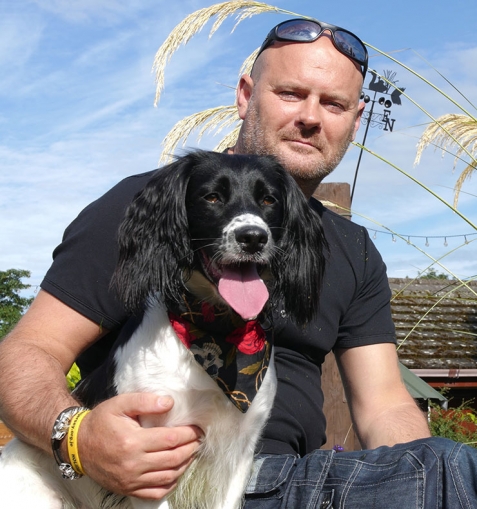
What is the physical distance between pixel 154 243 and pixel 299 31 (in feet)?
4.86

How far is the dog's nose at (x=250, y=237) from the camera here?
7.48ft

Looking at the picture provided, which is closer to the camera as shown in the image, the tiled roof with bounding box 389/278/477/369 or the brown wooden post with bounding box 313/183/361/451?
the brown wooden post with bounding box 313/183/361/451

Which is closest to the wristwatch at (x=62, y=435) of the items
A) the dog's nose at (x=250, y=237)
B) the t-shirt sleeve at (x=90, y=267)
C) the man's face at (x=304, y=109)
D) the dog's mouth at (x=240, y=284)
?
the t-shirt sleeve at (x=90, y=267)

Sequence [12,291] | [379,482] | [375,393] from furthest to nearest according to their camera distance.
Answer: [12,291], [375,393], [379,482]

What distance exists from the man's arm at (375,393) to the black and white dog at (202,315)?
0.57 metres

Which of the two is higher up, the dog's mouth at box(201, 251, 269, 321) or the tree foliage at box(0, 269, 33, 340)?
the dog's mouth at box(201, 251, 269, 321)

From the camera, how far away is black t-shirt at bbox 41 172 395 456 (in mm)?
2561

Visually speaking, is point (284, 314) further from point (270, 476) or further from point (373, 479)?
point (373, 479)

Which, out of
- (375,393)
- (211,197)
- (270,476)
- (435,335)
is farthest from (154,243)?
(435,335)

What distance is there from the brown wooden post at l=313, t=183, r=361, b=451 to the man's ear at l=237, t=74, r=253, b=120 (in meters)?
0.80

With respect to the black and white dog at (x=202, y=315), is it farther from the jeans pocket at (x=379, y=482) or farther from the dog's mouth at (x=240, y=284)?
the jeans pocket at (x=379, y=482)

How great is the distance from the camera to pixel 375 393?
3031 millimetres

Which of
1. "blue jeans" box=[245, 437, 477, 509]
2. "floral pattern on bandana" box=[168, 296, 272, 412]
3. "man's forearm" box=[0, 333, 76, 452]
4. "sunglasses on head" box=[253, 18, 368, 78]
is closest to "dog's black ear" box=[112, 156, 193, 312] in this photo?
"floral pattern on bandana" box=[168, 296, 272, 412]

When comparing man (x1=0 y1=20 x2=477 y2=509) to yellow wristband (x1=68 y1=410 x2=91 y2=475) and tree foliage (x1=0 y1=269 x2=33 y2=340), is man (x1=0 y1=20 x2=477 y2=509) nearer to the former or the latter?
yellow wristband (x1=68 y1=410 x2=91 y2=475)
